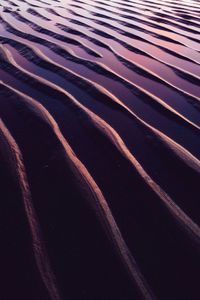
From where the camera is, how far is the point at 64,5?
561 centimetres

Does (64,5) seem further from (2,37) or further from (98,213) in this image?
(98,213)

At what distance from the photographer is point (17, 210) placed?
1319 mm

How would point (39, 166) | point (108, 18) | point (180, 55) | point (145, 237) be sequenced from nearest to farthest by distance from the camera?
1. point (145, 237)
2. point (39, 166)
3. point (180, 55)
4. point (108, 18)

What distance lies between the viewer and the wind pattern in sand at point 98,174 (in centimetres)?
112

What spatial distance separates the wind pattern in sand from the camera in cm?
112

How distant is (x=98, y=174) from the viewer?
1570 millimetres

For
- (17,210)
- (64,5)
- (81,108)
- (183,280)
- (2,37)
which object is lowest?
(183,280)

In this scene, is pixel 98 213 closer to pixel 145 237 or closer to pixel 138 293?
pixel 145 237

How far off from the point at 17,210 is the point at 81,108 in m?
1.00

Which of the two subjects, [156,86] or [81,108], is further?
[156,86]

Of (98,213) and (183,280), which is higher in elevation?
(98,213)

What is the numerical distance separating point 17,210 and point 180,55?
8.61 ft

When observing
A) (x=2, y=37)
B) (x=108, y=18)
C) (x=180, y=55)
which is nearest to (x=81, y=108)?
(x=180, y=55)

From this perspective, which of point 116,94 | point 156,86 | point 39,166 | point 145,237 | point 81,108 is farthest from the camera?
point 156,86
